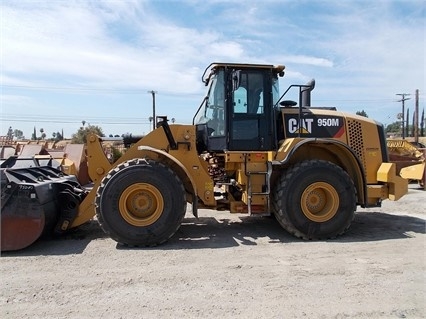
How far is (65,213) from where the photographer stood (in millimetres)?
6176

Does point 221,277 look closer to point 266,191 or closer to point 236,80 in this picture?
point 266,191

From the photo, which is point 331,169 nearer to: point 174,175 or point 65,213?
point 174,175

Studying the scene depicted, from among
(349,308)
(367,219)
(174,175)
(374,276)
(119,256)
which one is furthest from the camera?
(367,219)

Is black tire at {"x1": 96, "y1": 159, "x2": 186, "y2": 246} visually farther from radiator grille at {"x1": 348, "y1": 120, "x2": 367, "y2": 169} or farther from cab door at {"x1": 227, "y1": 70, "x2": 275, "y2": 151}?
radiator grille at {"x1": 348, "y1": 120, "x2": 367, "y2": 169}

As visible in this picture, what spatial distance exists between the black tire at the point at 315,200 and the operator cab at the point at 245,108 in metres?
0.76

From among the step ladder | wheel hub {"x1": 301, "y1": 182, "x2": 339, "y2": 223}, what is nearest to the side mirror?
the step ladder

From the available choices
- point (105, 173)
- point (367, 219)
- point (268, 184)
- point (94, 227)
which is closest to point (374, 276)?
point (268, 184)

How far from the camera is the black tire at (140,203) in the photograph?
5.76 meters

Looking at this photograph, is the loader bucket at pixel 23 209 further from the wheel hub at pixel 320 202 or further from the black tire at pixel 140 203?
the wheel hub at pixel 320 202

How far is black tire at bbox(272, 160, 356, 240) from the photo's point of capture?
6.14m

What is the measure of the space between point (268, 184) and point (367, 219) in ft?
9.15

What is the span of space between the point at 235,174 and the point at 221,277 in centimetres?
252

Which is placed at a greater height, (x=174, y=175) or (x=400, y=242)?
(x=174, y=175)

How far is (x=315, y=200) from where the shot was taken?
20.7 feet
